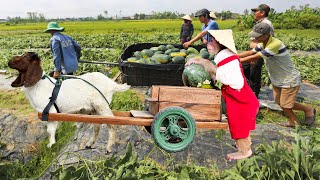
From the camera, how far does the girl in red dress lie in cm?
335

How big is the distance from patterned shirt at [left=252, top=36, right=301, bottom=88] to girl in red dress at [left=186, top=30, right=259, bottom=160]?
5.56ft

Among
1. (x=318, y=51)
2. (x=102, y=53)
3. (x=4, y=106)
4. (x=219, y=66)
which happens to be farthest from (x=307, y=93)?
(x=318, y=51)

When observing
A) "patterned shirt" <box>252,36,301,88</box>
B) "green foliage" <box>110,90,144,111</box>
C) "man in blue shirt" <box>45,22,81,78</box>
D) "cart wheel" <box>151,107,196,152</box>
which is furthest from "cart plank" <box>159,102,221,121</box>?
"green foliage" <box>110,90,144,111</box>

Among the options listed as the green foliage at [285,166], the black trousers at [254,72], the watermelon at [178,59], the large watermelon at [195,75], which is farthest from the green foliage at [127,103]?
the green foliage at [285,166]

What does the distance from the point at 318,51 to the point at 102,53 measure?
11651 millimetres

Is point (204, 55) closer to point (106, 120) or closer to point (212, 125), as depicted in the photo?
point (212, 125)

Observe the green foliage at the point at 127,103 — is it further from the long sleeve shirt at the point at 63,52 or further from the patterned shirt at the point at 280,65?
the patterned shirt at the point at 280,65

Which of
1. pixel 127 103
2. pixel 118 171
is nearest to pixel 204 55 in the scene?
pixel 127 103

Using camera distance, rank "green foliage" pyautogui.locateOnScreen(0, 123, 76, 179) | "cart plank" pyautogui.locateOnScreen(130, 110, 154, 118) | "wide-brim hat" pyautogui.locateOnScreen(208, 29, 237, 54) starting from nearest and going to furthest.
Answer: "wide-brim hat" pyautogui.locateOnScreen(208, 29, 237, 54) < "cart plank" pyautogui.locateOnScreen(130, 110, 154, 118) < "green foliage" pyautogui.locateOnScreen(0, 123, 76, 179)

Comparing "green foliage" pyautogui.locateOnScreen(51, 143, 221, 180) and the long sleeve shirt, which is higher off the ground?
the long sleeve shirt

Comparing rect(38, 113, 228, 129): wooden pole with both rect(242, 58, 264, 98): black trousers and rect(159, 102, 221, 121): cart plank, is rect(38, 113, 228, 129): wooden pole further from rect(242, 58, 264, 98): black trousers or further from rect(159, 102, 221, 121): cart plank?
rect(242, 58, 264, 98): black trousers

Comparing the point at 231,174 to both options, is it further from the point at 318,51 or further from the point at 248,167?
the point at 318,51

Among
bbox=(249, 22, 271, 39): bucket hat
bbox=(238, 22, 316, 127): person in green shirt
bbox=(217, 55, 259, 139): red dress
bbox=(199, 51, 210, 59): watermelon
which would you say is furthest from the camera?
bbox=(199, 51, 210, 59): watermelon

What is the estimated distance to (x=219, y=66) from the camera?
340 centimetres
